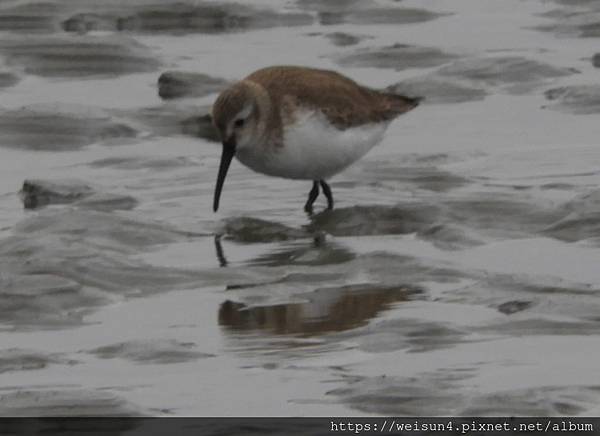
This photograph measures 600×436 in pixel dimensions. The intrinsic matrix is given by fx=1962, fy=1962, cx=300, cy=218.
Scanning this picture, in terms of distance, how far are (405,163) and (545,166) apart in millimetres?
821

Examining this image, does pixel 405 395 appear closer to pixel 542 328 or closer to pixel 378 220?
pixel 542 328

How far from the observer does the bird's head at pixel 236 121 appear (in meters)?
10.3

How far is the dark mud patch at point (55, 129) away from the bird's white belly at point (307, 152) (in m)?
1.75

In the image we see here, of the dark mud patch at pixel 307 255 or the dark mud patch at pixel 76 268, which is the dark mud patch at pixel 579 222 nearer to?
the dark mud patch at pixel 307 255

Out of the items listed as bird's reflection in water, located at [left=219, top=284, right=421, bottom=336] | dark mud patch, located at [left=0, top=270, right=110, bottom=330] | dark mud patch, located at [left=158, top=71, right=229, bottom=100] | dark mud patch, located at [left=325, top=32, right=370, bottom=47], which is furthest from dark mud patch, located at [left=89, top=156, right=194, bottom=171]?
dark mud patch, located at [left=325, top=32, right=370, bottom=47]

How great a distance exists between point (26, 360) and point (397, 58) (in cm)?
717

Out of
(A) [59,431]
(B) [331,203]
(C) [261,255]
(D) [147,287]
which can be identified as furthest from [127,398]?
→ (B) [331,203]

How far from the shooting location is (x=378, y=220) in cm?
1025

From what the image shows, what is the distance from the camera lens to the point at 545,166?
1134 cm

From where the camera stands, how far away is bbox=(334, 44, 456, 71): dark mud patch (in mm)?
14133

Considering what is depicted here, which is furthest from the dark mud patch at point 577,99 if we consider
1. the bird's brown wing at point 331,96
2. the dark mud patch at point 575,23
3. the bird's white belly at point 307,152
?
the bird's white belly at point 307,152

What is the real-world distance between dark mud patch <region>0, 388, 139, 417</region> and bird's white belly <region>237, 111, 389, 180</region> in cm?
354

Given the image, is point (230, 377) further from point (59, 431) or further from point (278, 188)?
point (278, 188)

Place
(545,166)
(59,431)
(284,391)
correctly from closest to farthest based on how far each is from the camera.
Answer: (59,431) → (284,391) → (545,166)
